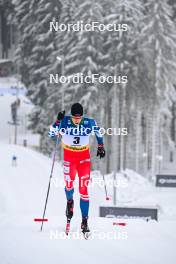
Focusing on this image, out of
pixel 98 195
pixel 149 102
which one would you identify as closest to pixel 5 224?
pixel 98 195

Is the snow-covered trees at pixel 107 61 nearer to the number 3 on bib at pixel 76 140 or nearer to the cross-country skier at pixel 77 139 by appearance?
the cross-country skier at pixel 77 139

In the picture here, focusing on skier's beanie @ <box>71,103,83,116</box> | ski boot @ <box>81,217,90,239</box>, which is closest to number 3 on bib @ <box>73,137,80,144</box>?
skier's beanie @ <box>71,103,83,116</box>

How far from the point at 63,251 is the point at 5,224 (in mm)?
2037

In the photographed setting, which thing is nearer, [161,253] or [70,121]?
[161,253]

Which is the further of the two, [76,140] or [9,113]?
[9,113]

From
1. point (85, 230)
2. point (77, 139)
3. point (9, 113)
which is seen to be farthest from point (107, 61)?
point (85, 230)

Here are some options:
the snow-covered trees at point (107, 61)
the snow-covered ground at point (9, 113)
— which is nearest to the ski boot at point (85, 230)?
the snow-covered trees at point (107, 61)

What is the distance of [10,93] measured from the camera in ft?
184

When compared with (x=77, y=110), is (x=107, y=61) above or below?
above

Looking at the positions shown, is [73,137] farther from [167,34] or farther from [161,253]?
[167,34]

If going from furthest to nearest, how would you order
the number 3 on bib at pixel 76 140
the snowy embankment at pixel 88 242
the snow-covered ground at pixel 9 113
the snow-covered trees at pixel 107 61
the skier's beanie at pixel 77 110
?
the snow-covered ground at pixel 9 113, the snow-covered trees at pixel 107 61, the number 3 on bib at pixel 76 140, the skier's beanie at pixel 77 110, the snowy embankment at pixel 88 242

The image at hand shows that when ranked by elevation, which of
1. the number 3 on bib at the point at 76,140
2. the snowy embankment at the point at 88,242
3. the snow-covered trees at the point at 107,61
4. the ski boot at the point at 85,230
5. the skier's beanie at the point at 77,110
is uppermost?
the snow-covered trees at the point at 107,61

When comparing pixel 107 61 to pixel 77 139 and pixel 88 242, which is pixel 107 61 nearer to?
pixel 77 139

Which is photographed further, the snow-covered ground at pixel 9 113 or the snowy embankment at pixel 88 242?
the snow-covered ground at pixel 9 113
